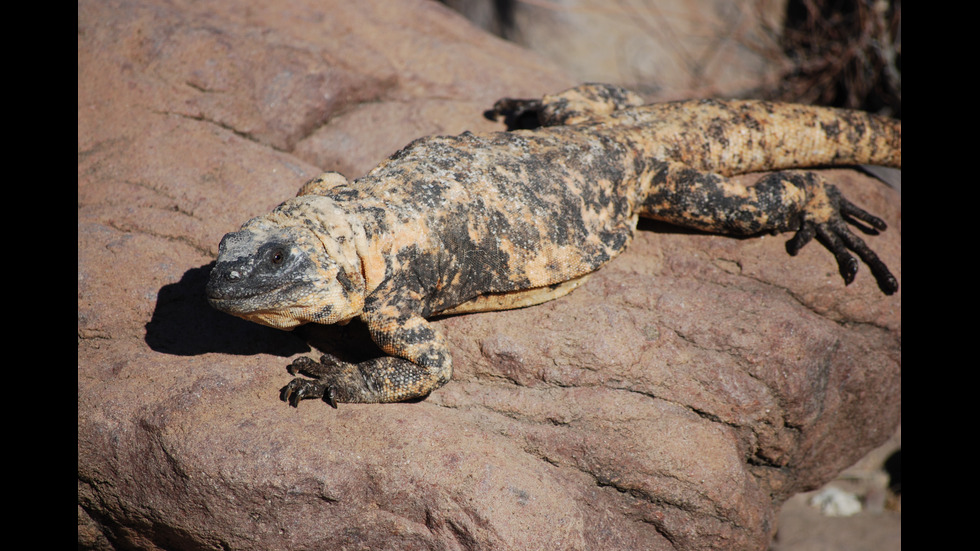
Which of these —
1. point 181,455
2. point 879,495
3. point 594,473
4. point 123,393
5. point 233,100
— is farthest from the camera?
point 879,495

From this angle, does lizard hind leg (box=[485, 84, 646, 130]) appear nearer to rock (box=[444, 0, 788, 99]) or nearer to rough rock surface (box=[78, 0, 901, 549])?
rough rock surface (box=[78, 0, 901, 549])

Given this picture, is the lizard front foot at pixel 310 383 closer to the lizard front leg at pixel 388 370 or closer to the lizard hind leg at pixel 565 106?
the lizard front leg at pixel 388 370

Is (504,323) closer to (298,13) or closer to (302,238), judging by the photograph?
(302,238)

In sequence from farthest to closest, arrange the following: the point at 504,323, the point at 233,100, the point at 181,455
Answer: the point at 233,100 → the point at 504,323 → the point at 181,455

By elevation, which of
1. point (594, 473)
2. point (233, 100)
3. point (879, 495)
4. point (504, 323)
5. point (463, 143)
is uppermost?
point (463, 143)

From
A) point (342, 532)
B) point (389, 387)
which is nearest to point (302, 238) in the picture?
point (389, 387)

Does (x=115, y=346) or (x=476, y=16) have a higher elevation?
(x=476, y=16)

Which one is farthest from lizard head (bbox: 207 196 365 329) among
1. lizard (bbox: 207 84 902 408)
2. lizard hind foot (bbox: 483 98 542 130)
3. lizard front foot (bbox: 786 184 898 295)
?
lizard front foot (bbox: 786 184 898 295)

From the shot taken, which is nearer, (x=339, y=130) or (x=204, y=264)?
(x=204, y=264)
